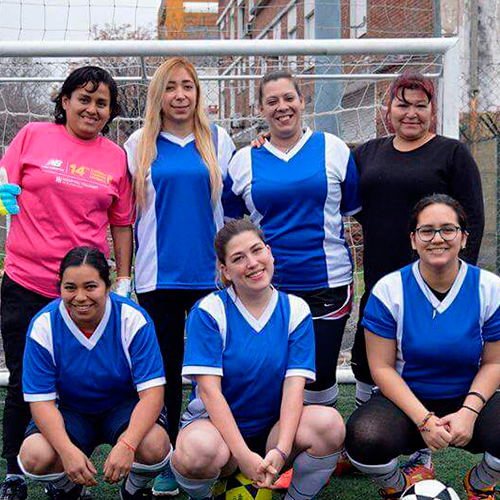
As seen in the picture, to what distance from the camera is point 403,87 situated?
303 cm

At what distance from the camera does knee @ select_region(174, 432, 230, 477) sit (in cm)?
264

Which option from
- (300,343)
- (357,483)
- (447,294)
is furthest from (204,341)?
(357,483)

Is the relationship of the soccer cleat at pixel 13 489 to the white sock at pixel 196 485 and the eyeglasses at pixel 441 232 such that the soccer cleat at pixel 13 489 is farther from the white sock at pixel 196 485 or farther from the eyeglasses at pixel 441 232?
the eyeglasses at pixel 441 232

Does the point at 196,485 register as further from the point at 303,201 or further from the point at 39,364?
the point at 303,201

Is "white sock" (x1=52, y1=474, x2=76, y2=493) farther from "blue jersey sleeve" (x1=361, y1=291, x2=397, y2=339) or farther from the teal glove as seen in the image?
"blue jersey sleeve" (x1=361, y1=291, x2=397, y2=339)

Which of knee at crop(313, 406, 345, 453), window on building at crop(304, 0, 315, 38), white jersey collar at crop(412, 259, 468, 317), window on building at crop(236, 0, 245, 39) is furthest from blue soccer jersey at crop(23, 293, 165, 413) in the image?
window on building at crop(236, 0, 245, 39)

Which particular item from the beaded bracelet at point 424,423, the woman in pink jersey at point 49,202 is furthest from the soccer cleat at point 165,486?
the beaded bracelet at point 424,423

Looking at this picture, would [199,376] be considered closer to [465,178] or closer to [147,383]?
[147,383]

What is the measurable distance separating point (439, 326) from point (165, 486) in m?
1.33

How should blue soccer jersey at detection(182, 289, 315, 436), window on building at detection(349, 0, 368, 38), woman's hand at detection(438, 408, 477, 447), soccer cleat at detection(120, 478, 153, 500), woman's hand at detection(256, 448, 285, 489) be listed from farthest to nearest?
window on building at detection(349, 0, 368, 38)
soccer cleat at detection(120, 478, 153, 500)
blue soccer jersey at detection(182, 289, 315, 436)
woman's hand at detection(438, 408, 477, 447)
woman's hand at detection(256, 448, 285, 489)

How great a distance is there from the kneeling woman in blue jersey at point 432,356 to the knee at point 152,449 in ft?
A: 2.31

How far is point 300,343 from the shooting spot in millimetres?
2869

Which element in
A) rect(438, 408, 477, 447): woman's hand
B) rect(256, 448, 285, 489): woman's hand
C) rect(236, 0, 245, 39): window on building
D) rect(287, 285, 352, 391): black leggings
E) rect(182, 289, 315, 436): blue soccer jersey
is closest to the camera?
rect(256, 448, 285, 489): woman's hand

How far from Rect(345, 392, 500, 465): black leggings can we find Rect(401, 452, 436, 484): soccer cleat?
0.20 metres
